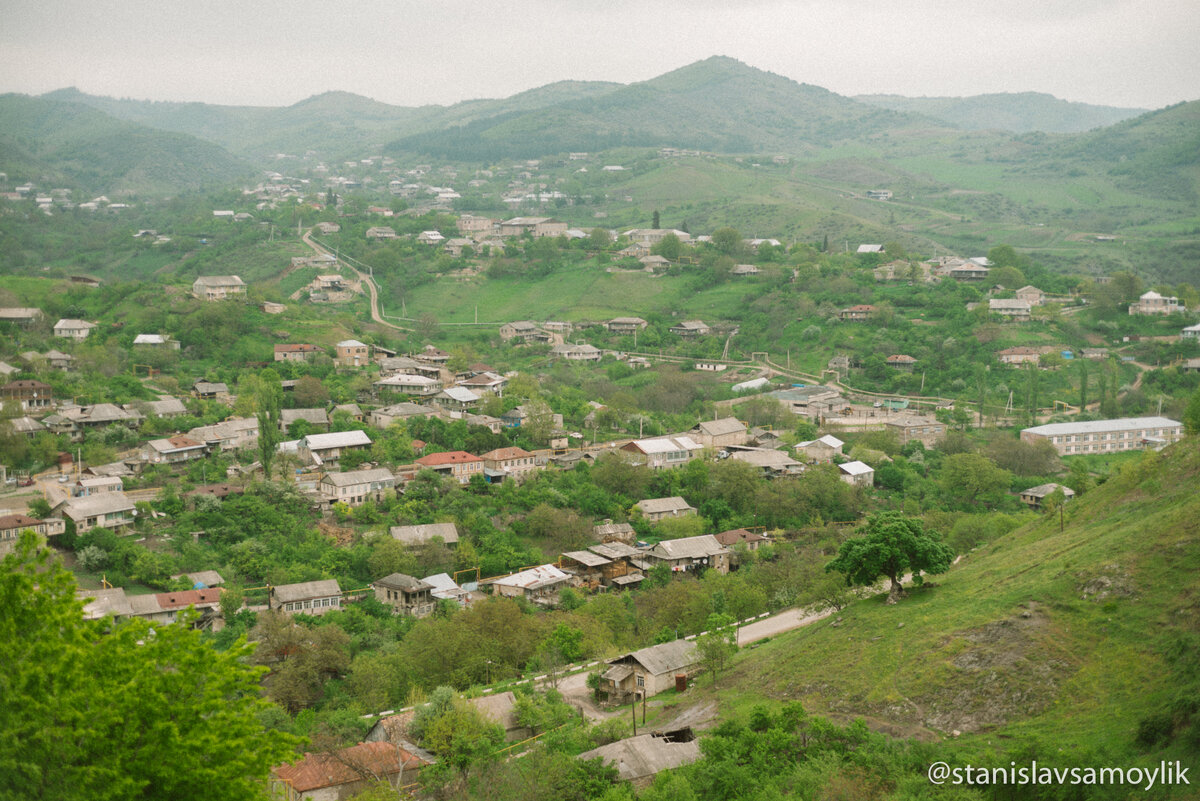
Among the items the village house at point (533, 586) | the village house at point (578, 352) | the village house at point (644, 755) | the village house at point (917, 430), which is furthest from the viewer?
the village house at point (578, 352)

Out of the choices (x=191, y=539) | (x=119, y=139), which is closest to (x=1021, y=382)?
(x=191, y=539)

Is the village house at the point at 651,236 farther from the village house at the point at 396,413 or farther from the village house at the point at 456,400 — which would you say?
the village house at the point at 396,413

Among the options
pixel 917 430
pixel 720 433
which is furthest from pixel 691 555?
pixel 917 430

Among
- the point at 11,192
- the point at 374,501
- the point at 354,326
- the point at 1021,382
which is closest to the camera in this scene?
the point at 374,501

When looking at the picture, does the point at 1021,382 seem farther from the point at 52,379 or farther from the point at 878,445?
the point at 52,379

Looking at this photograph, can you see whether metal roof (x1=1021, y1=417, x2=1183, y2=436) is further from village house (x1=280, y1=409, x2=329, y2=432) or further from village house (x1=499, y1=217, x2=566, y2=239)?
village house (x1=499, y1=217, x2=566, y2=239)

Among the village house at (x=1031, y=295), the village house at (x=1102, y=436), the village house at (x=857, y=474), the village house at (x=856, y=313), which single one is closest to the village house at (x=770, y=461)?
the village house at (x=857, y=474)
